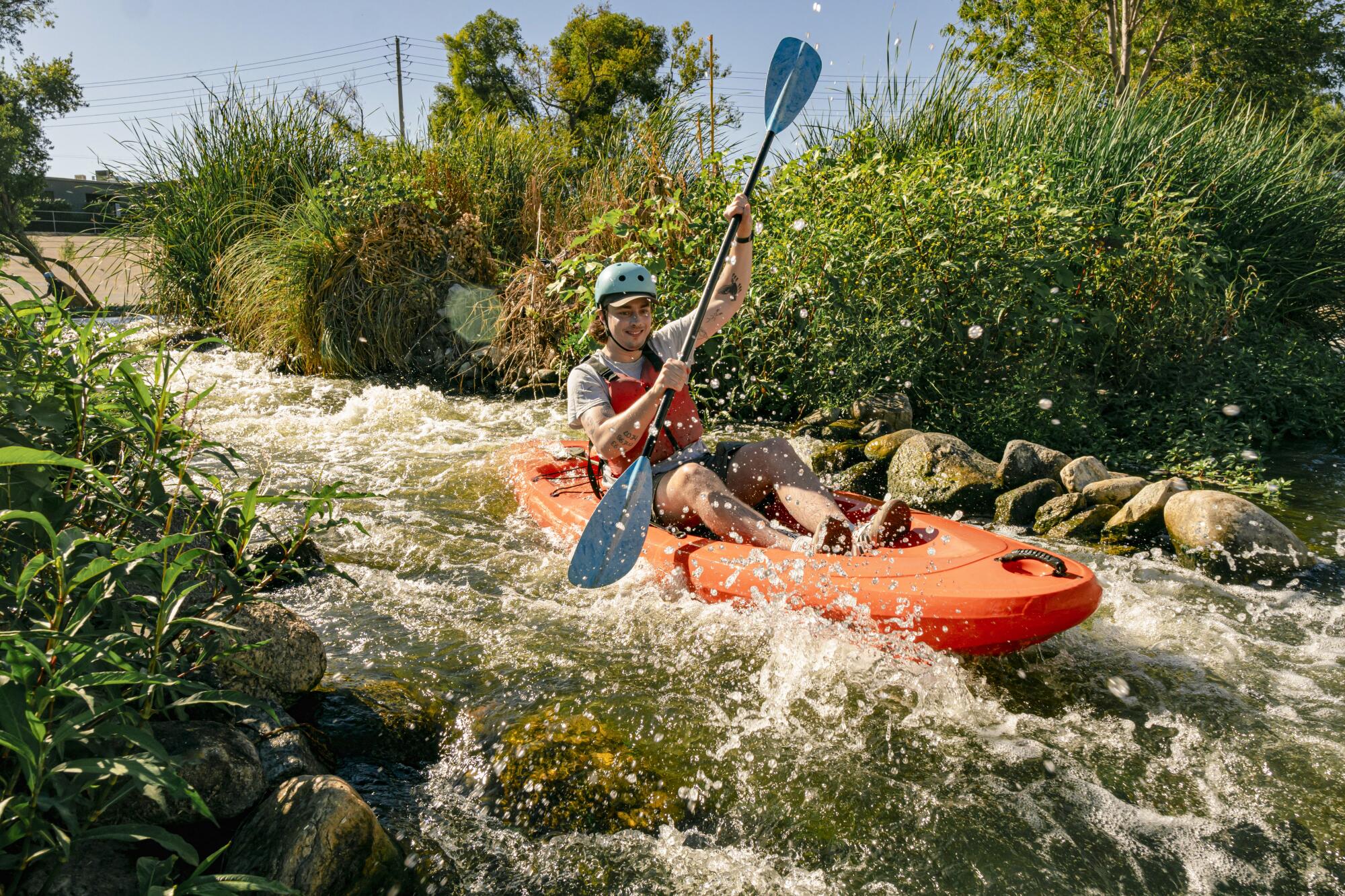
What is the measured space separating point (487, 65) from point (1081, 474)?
24.6 metres

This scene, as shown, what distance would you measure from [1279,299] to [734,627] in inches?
222

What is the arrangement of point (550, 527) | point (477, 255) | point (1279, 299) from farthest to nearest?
point (477, 255) < point (1279, 299) < point (550, 527)

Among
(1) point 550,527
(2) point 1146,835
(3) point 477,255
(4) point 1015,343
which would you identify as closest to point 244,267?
(3) point 477,255

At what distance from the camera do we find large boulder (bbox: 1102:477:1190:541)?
4.18m

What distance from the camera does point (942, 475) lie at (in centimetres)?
477

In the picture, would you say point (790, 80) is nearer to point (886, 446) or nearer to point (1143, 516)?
point (886, 446)

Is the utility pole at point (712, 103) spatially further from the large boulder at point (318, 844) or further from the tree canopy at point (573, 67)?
the tree canopy at point (573, 67)

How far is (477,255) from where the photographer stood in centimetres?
779

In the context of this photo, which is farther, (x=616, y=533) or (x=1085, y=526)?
(x=1085, y=526)

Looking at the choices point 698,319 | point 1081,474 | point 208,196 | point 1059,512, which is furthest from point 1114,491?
point 208,196

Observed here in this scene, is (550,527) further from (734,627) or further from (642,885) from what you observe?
(642,885)

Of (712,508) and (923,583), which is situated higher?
(712,508)

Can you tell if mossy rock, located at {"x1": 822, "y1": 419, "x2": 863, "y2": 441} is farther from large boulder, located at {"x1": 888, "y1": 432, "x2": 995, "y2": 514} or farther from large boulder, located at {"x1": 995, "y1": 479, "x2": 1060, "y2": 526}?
large boulder, located at {"x1": 995, "y1": 479, "x2": 1060, "y2": 526}

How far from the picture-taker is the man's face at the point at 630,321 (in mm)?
3543
